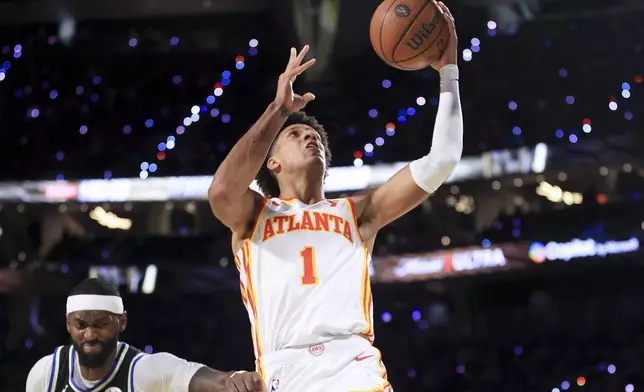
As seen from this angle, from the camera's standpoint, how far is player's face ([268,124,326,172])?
3.40 m

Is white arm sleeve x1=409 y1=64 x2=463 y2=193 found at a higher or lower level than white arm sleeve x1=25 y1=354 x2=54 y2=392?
higher

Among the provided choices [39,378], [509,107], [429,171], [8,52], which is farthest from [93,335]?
[8,52]

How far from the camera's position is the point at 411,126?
45.3ft

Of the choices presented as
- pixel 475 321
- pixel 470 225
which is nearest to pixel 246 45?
pixel 470 225

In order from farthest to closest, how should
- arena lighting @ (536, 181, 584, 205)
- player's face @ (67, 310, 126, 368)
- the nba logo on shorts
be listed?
arena lighting @ (536, 181, 584, 205) → player's face @ (67, 310, 126, 368) → the nba logo on shorts

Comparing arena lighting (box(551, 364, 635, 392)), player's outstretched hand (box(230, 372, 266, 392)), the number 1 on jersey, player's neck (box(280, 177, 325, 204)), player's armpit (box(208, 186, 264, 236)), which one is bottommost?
arena lighting (box(551, 364, 635, 392))

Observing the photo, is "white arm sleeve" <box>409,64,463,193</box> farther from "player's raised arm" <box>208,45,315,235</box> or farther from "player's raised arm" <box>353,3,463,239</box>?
"player's raised arm" <box>208,45,315,235</box>

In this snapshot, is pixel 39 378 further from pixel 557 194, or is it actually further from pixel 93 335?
pixel 557 194

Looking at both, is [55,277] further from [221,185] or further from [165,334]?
[221,185]

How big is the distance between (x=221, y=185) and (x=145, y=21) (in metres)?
12.4

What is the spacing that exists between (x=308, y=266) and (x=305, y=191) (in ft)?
1.28

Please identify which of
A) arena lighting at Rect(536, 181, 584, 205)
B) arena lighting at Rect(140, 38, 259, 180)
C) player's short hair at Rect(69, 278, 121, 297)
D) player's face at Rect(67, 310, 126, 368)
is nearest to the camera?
player's face at Rect(67, 310, 126, 368)

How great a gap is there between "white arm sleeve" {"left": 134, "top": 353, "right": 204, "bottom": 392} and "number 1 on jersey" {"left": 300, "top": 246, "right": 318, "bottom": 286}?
965 mm

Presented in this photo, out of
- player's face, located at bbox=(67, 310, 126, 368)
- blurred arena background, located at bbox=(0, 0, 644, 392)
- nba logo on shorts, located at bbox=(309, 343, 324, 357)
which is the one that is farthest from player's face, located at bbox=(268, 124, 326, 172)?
blurred arena background, located at bbox=(0, 0, 644, 392)
